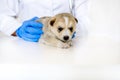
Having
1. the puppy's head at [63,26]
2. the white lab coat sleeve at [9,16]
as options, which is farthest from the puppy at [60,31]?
the white lab coat sleeve at [9,16]

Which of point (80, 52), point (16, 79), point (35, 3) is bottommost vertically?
point (16, 79)

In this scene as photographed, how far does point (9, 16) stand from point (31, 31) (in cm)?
19

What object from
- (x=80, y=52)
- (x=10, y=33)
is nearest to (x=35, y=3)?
(x=10, y=33)

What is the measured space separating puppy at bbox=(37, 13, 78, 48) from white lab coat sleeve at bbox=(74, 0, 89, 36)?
0.59 ft

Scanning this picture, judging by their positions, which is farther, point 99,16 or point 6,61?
point 99,16

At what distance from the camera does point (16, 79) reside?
0.56 m

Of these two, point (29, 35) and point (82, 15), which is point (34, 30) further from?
point (82, 15)

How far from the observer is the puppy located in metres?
0.75

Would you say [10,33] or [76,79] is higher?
[10,33]

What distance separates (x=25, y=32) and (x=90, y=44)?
246mm

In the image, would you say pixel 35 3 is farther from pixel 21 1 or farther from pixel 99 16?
pixel 99 16

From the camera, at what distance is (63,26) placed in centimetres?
75

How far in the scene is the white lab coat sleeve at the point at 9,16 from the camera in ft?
3.03

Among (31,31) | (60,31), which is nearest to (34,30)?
(31,31)
